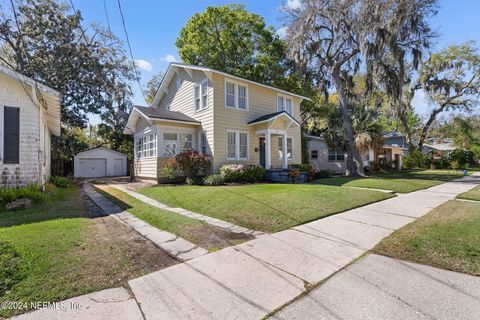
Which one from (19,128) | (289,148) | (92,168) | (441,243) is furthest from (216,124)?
(92,168)

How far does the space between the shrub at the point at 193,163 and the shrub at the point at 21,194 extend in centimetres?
574

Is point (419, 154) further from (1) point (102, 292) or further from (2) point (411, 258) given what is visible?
(1) point (102, 292)

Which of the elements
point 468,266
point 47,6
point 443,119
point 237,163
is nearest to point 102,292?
point 468,266

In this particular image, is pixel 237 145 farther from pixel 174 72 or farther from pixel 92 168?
pixel 92 168

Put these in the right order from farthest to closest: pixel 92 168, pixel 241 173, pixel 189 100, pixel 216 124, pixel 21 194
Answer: pixel 92 168 < pixel 189 100 < pixel 216 124 < pixel 241 173 < pixel 21 194

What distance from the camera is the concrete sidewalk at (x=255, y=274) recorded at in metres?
2.48

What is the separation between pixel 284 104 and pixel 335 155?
851 cm

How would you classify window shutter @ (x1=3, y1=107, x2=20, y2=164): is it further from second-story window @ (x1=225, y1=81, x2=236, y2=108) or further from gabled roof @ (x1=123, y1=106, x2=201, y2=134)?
second-story window @ (x1=225, y1=81, x2=236, y2=108)

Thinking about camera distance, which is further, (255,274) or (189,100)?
(189,100)

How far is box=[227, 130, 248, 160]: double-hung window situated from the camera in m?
14.0

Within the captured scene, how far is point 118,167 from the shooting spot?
24.7 meters

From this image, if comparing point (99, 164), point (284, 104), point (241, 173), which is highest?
point (284, 104)

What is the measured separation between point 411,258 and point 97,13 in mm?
10238

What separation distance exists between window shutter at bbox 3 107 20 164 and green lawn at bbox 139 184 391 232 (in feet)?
15.5
